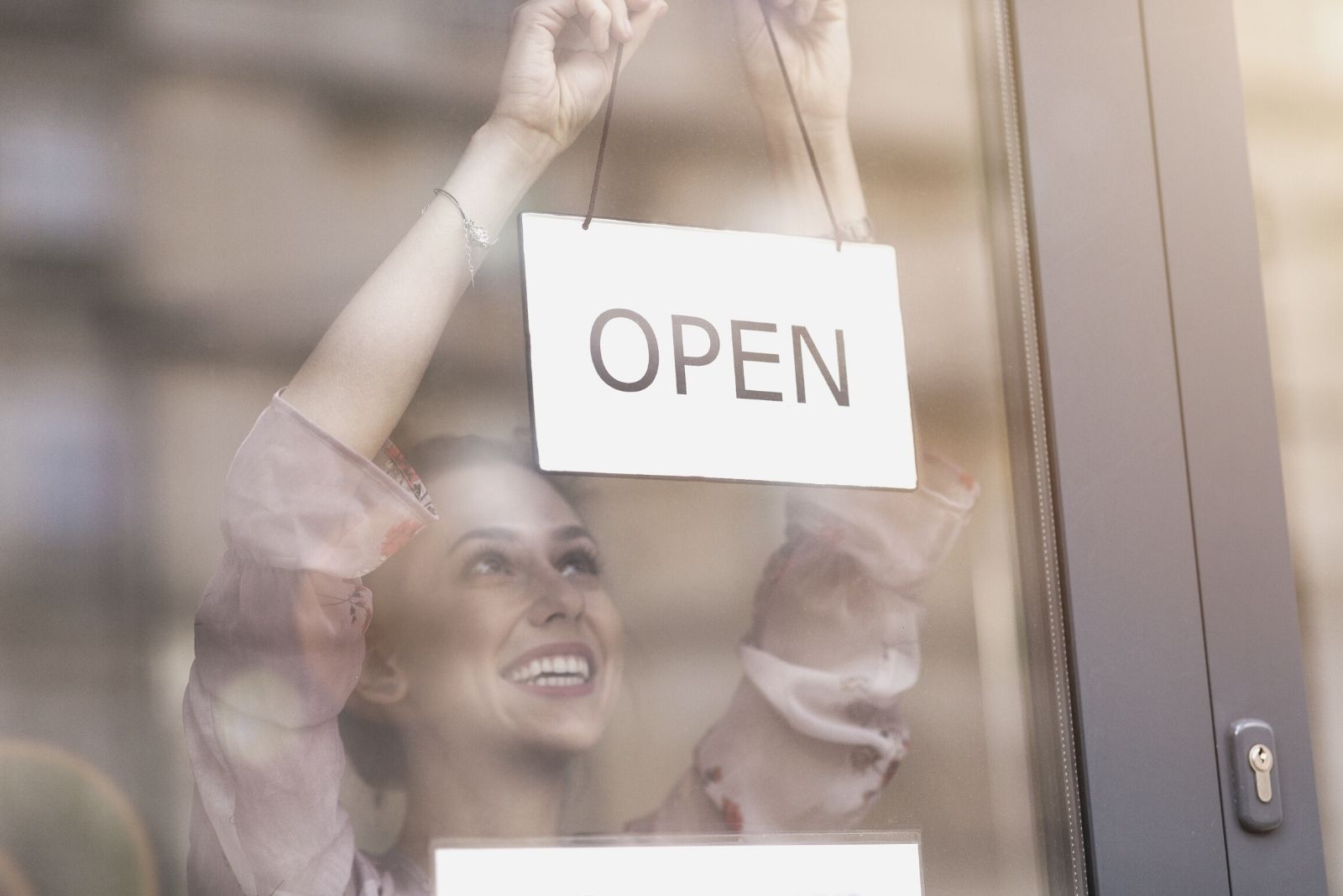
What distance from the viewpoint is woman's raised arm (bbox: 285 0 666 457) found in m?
1.10

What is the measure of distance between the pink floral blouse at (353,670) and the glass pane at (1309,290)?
0.44m

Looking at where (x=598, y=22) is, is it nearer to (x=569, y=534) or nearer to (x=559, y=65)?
(x=559, y=65)

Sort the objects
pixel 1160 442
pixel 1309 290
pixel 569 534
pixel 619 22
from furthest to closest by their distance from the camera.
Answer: pixel 1309 290
pixel 1160 442
pixel 619 22
pixel 569 534

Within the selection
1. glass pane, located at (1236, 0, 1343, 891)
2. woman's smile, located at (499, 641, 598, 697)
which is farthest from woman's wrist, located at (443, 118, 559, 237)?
glass pane, located at (1236, 0, 1343, 891)

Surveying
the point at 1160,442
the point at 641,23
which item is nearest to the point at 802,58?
the point at 641,23

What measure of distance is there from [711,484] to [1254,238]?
2.15 feet

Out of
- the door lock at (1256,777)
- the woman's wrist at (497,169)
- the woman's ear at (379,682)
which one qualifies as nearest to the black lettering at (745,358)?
the woman's wrist at (497,169)

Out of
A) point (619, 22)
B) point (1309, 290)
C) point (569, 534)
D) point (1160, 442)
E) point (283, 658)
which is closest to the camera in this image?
point (283, 658)

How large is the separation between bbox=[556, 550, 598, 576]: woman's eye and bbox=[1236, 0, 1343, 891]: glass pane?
0.72 meters

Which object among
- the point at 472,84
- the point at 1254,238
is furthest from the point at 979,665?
the point at 472,84

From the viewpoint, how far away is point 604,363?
3.90ft

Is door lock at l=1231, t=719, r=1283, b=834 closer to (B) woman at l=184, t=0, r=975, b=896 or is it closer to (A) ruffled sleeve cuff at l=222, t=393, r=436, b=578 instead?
(B) woman at l=184, t=0, r=975, b=896

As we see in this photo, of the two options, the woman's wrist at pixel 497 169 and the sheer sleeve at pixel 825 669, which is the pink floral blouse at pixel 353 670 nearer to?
the sheer sleeve at pixel 825 669

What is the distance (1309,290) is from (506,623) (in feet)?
3.04
